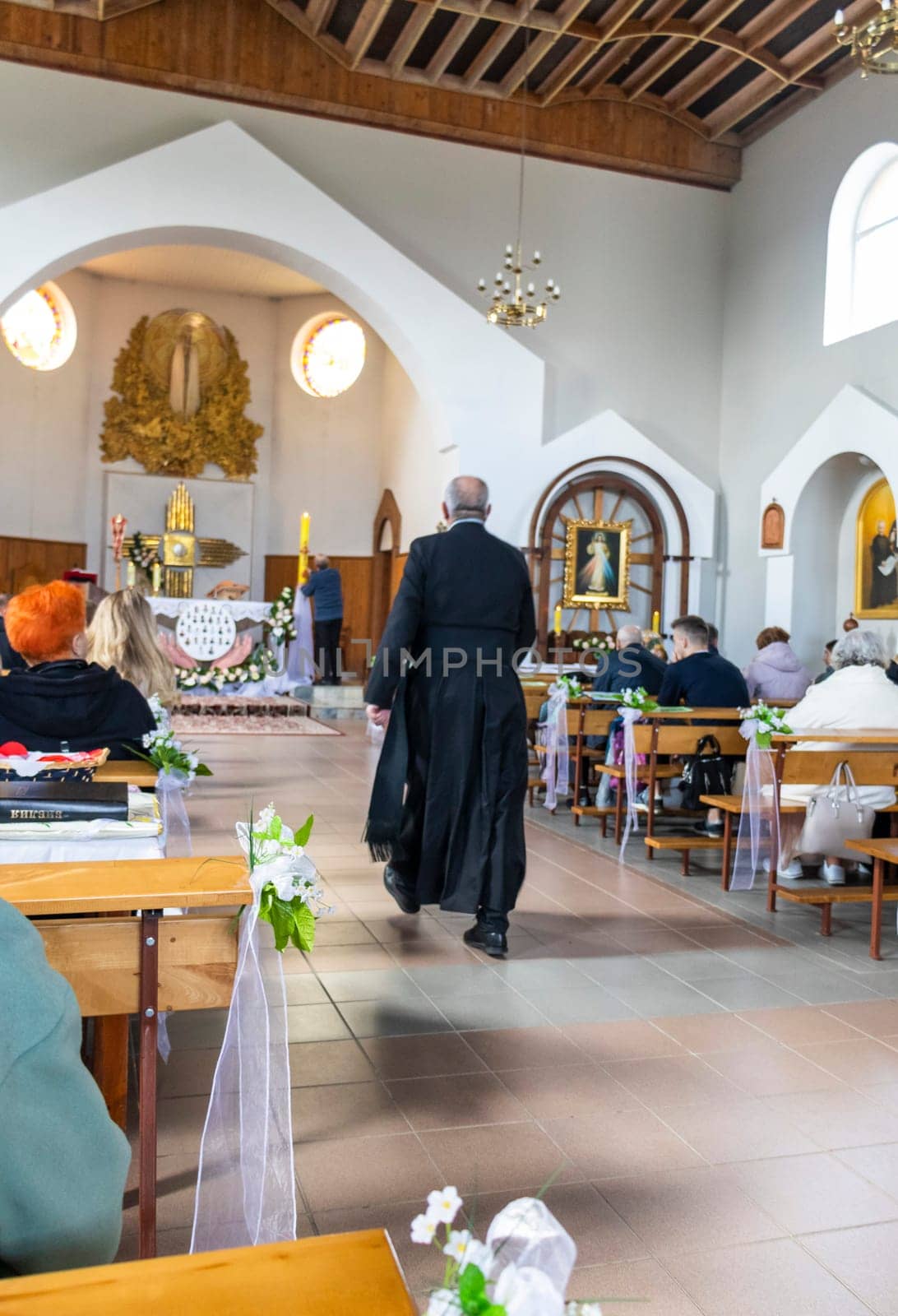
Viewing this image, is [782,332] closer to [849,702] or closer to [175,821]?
[849,702]

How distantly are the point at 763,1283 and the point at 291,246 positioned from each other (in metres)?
10.6

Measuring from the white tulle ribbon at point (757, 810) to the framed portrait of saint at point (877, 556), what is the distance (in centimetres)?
634

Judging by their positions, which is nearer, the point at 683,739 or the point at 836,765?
the point at 836,765

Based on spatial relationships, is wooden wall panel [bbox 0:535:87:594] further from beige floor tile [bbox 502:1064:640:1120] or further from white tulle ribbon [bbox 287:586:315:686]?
beige floor tile [bbox 502:1064:640:1120]

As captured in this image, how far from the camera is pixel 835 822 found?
16.7 feet

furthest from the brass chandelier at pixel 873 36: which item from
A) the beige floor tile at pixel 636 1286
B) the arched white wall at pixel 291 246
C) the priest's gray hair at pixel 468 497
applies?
the arched white wall at pixel 291 246

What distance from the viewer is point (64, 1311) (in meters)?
0.84

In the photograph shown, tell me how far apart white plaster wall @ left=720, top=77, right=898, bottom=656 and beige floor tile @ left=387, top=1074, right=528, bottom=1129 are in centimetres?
888

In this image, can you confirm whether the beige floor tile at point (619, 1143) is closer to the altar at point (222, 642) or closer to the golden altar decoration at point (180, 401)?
the altar at point (222, 642)

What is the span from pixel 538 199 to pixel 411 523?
15.3ft

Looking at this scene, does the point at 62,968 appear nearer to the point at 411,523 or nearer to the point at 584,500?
the point at 584,500

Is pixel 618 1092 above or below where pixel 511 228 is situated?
below

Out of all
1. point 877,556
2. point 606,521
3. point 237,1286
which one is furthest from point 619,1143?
point 606,521

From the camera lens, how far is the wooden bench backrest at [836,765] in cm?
487
